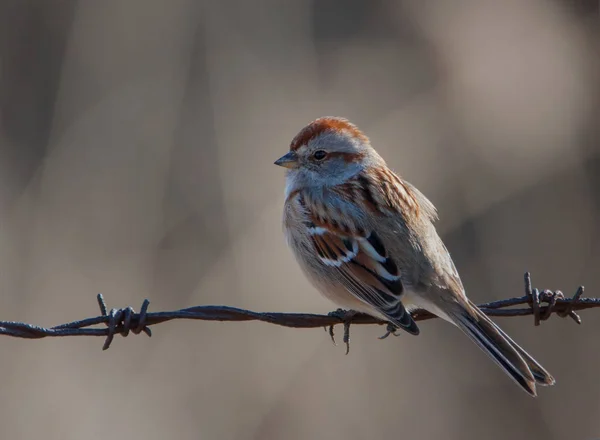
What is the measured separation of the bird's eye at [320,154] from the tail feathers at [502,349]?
135 centimetres

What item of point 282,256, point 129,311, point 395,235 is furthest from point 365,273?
point 282,256

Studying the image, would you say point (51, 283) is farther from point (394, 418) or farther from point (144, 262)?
point (394, 418)

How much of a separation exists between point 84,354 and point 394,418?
6.79 ft

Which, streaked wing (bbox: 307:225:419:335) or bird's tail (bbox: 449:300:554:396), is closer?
bird's tail (bbox: 449:300:554:396)

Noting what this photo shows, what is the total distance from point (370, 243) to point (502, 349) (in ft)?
→ 2.87

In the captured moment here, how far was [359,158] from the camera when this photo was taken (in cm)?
479

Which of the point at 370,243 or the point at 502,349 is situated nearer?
the point at 502,349

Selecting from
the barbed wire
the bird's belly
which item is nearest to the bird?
the bird's belly

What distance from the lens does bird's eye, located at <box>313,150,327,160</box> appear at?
15.7 feet

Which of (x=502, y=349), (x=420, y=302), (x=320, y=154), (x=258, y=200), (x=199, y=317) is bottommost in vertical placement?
(x=502, y=349)

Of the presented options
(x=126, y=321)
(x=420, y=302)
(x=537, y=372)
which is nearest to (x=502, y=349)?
(x=537, y=372)

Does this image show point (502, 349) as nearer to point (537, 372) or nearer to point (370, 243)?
point (537, 372)

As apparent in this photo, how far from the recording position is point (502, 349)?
3516mm

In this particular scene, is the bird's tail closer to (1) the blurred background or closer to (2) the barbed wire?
(2) the barbed wire
